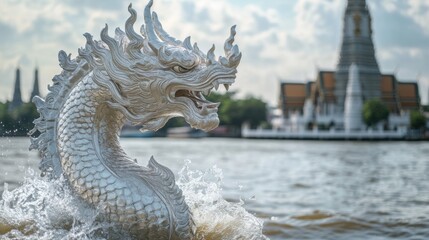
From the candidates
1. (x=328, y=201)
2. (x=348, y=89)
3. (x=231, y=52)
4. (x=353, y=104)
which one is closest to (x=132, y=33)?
(x=231, y=52)

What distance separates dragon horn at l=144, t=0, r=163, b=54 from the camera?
339cm

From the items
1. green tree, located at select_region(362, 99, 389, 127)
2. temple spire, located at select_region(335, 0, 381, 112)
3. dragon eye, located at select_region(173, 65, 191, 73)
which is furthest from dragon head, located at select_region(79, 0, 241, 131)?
temple spire, located at select_region(335, 0, 381, 112)

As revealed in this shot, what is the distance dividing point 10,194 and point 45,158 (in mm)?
727

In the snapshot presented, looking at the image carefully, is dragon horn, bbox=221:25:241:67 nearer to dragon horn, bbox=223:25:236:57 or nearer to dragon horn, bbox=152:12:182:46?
dragon horn, bbox=223:25:236:57

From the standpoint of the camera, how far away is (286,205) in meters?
8.42

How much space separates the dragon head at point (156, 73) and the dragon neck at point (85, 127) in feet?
0.30

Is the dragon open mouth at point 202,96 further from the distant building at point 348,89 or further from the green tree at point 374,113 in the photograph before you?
the distant building at point 348,89

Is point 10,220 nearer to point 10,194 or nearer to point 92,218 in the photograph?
point 10,194

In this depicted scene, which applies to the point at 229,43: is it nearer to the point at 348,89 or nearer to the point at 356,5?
the point at 348,89

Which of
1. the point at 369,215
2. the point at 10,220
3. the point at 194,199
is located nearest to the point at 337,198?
the point at 369,215

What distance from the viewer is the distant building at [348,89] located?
55938mm

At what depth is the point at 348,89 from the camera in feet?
176

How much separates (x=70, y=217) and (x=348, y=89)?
5148cm

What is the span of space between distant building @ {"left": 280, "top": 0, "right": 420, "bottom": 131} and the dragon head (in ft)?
168
